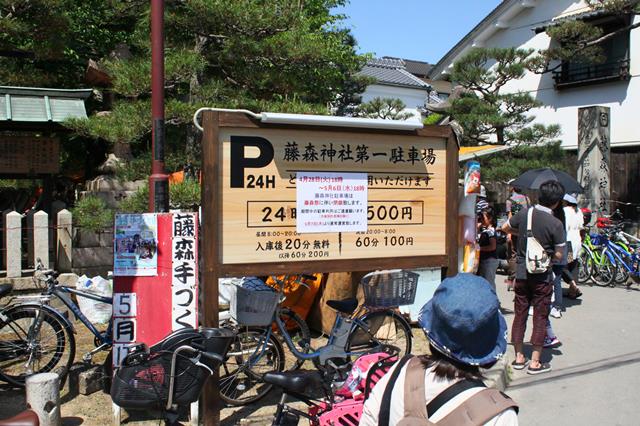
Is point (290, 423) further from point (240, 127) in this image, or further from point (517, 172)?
point (517, 172)

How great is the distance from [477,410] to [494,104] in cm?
1405

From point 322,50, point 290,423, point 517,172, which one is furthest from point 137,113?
point 517,172

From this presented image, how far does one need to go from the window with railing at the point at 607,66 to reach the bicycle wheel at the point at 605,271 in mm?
6802

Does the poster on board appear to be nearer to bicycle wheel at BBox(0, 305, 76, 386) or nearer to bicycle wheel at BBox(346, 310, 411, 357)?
bicycle wheel at BBox(0, 305, 76, 386)

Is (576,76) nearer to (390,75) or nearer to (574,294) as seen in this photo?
(574,294)

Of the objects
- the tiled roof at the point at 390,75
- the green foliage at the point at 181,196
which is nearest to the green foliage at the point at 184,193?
the green foliage at the point at 181,196

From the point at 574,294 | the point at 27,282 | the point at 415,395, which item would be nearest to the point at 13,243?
the point at 27,282

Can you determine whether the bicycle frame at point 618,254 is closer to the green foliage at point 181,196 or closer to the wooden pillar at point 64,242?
the green foliage at point 181,196

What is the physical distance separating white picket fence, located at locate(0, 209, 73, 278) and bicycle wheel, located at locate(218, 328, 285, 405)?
404cm

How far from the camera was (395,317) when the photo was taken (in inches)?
236

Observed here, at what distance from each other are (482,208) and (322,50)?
3.54 metres

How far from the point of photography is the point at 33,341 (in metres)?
Answer: 5.28

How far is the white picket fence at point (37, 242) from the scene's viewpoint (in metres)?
7.76

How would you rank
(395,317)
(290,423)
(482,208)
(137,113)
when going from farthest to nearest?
(482,208), (137,113), (395,317), (290,423)
